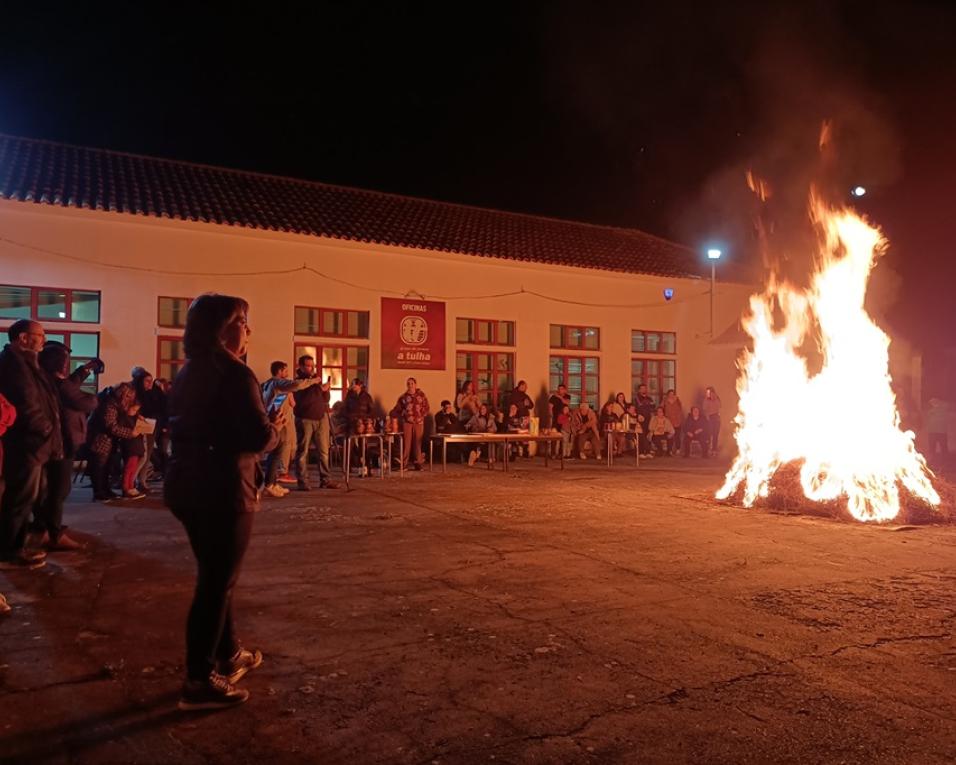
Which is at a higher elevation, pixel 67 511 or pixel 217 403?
pixel 217 403

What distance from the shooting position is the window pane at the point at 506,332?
746 inches

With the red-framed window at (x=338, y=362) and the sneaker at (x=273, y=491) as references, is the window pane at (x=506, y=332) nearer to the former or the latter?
the red-framed window at (x=338, y=362)

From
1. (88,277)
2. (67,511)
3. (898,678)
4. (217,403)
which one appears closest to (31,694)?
(217,403)

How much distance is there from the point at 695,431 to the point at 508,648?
51.4 ft

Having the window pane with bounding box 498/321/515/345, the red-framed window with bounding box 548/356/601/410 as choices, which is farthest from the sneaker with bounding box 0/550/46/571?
the red-framed window with bounding box 548/356/601/410

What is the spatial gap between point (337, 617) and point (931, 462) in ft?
52.8

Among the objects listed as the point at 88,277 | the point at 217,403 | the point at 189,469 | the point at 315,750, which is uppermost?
the point at 88,277

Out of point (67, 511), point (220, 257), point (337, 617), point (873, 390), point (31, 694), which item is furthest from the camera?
point (220, 257)

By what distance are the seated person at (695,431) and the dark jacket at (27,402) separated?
15680mm

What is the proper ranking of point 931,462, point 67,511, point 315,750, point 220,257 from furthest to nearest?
point 931,462, point 220,257, point 67,511, point 315,750

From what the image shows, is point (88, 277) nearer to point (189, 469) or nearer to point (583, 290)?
point (583, 290)

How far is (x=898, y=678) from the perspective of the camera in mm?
4184

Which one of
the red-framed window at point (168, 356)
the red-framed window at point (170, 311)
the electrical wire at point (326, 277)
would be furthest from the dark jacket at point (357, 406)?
the red-framed window at point (170, 311)

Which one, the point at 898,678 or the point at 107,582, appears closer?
the point at 898,678
